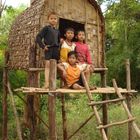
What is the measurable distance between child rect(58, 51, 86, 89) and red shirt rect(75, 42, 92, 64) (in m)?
0.49

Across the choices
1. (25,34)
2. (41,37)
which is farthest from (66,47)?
(25,34)

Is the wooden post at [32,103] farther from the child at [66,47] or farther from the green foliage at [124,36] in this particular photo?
the green foliage at [124,36]

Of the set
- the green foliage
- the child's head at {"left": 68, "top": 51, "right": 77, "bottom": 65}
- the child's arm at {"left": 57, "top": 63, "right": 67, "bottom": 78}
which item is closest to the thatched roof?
the child's head at {"left": 68, "top": 51, "right": 77, "bottom": 65}

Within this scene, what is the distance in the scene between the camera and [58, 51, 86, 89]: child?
779 centimetres

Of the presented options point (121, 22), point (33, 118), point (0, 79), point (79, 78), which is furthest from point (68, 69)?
point (121, 22)

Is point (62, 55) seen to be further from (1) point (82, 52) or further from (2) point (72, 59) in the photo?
(1) point (82, 52)

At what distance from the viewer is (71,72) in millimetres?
7941

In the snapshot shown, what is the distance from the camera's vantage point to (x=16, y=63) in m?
9.47

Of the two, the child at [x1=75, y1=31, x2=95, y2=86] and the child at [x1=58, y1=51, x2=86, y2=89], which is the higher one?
the child at [x1=75, y1=31, x2=95, y2=86]

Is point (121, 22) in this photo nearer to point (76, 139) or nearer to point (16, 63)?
point (76, 139)

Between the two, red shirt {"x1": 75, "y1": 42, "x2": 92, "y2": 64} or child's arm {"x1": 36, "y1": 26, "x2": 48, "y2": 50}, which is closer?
child's arm {"x1": 36, "y1": 26, "x2": 48, "y2": 50}

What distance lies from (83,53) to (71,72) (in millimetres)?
949

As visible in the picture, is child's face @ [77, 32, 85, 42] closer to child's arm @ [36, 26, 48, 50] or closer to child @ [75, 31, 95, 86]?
child @ [75, 31, 95, 86]

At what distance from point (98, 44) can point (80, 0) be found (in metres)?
1.17
